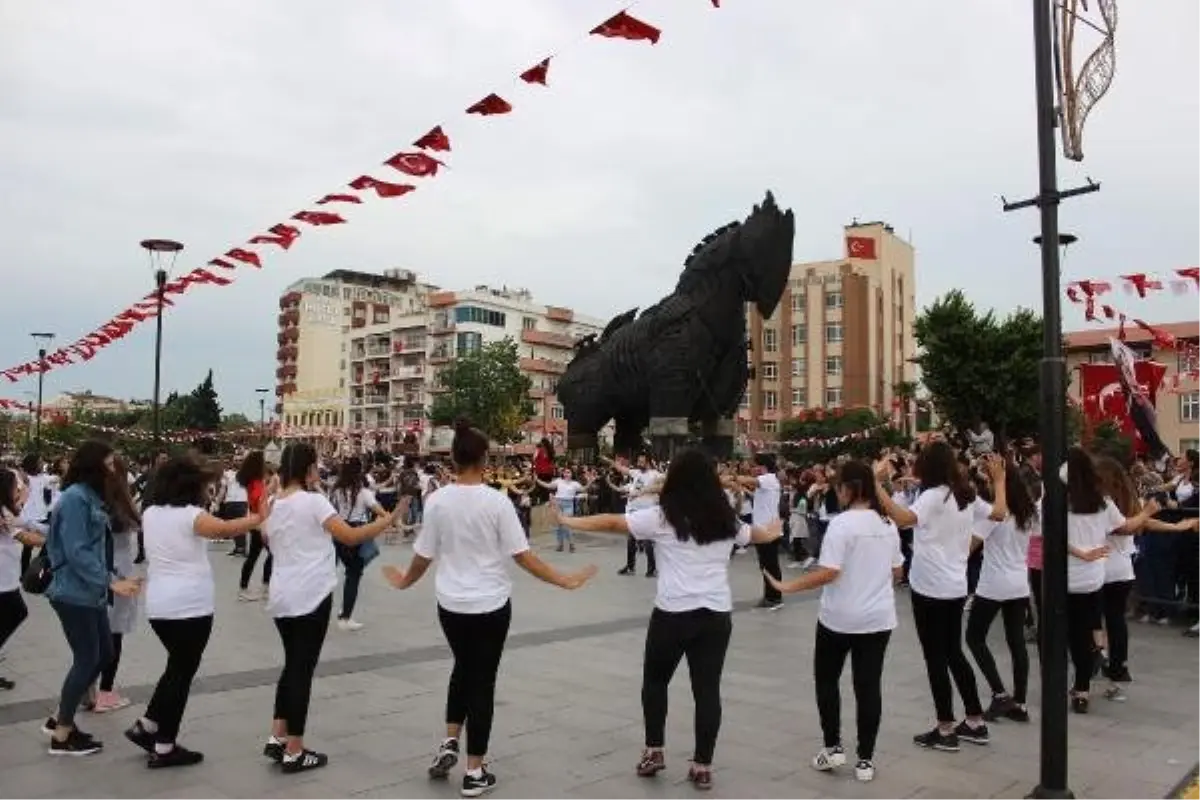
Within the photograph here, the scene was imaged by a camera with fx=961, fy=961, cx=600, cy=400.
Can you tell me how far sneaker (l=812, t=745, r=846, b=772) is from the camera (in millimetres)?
5059

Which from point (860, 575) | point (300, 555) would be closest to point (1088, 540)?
point (860, 575)

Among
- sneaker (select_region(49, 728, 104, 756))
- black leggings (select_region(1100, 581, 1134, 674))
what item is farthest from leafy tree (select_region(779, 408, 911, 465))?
sneaker (select_region(49, 728, 104, 756))

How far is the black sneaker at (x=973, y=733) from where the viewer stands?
560cm

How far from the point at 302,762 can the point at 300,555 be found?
3.50ft

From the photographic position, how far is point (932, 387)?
35.8 meters

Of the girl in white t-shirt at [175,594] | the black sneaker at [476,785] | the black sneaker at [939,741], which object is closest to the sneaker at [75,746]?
the girl in white t-shirt at [175,594]

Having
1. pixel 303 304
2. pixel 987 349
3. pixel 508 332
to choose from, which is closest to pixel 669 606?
pixel 987 349

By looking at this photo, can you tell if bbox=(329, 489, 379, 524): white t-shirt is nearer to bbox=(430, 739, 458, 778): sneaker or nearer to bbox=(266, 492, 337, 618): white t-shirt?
bbox=(266, 492, 337, 618): white t-shirt

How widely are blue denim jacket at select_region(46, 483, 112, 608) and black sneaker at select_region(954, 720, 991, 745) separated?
16.2 feet

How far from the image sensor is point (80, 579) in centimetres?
529

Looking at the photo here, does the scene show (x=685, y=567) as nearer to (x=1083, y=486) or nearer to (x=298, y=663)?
(x=298, y=663)

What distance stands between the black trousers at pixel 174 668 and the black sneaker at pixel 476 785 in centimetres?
157

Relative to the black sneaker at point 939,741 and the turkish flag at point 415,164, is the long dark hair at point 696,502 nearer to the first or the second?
the black sneaker at point 939,741

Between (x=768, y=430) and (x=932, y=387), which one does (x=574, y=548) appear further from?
(x=768, y=430)
